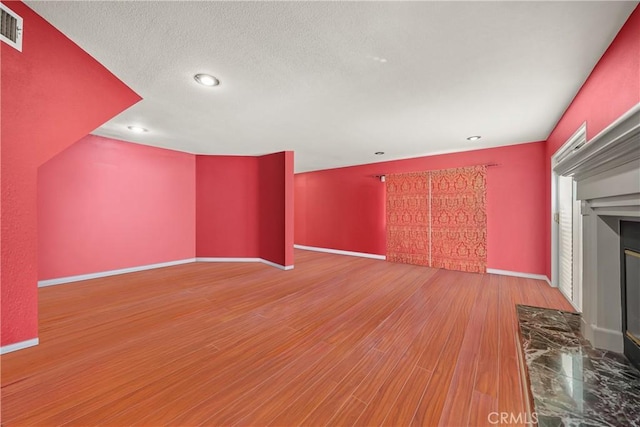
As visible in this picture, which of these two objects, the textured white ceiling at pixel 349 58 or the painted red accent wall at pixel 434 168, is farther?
the painted red accent wall at pixel 434 168

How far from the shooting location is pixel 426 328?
2.35 m

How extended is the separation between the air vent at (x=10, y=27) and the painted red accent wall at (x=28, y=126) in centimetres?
3

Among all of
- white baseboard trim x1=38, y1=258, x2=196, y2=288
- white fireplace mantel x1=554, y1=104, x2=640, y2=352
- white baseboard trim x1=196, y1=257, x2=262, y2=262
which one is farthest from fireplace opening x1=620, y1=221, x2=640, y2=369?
white baseboard trim x1=38, y1=258, x2=196, y2=288

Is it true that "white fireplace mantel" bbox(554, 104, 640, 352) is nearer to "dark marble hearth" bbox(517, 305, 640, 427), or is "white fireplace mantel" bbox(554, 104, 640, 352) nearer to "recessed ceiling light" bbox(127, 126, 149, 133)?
"dark marble hearth" bbox(517, 305, 640, 427)

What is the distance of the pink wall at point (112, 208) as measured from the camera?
3.63m

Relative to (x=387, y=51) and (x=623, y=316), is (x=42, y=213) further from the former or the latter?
(x=623, y=316)

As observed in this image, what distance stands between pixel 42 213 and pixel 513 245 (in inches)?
304

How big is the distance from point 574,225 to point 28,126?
18.5ft

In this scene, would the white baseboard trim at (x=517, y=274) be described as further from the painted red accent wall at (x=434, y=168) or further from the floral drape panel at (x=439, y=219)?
the floral drape panel at (x=439, y=219)

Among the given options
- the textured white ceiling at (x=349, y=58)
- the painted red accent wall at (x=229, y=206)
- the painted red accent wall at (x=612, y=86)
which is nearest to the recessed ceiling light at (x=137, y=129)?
the textured white ceiling at (x=349, y=58)

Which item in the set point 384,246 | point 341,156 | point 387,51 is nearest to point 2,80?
point 387,51

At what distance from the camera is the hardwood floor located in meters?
1.37

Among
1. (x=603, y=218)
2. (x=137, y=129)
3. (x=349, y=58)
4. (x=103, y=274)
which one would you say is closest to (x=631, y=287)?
(x=603, y=218)

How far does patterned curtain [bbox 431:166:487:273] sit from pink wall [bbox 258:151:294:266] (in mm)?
3061
